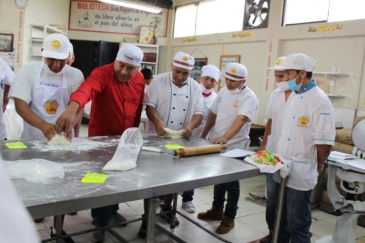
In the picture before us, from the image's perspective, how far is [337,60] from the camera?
4512mm

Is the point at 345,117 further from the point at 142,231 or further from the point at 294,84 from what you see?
the point at 142,231

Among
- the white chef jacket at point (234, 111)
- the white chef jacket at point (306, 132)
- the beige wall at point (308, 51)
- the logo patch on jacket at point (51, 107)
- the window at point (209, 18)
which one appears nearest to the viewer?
the white chef jacket at point (306, 132)

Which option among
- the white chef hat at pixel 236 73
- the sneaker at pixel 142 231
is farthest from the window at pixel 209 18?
the sneaker at pixel 142 231

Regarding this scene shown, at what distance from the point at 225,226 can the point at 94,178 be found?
1794 mm

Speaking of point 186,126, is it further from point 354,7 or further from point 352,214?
point 354,7

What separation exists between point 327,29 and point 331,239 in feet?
10.4

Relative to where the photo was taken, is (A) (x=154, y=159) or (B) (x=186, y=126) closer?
(A) (x=154, y=159)

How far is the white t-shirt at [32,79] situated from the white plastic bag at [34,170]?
0.81 metres

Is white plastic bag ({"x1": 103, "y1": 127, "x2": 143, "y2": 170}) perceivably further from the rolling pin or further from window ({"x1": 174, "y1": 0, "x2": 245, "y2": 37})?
window ({"x1": 174, "y1": 0, "x2": 245, "y2": 37})

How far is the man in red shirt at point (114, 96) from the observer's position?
227 centimetres

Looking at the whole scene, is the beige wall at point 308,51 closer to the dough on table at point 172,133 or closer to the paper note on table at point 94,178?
the dough on table at point 172,133

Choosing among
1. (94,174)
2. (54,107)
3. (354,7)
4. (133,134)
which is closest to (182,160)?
(133,134)

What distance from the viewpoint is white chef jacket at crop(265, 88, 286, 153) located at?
274cm

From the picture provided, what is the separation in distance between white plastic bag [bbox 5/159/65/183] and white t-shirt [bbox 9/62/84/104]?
0.81m
